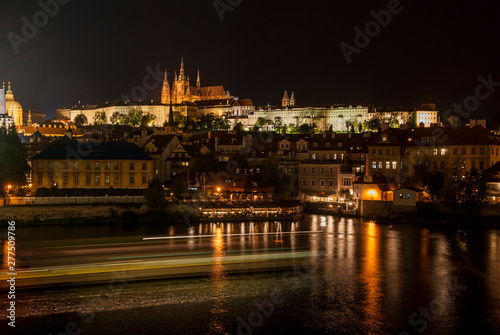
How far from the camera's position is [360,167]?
38812mm

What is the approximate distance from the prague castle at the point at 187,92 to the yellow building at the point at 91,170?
354 ft

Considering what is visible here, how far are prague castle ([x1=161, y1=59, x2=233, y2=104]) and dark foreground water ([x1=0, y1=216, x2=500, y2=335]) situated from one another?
123 metres

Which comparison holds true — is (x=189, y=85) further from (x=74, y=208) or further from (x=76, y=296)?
(x=76, y=296)

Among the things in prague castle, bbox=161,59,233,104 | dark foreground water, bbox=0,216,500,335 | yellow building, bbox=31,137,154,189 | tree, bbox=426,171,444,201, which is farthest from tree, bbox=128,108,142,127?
dark foreground water, bbox=0,216,500,335

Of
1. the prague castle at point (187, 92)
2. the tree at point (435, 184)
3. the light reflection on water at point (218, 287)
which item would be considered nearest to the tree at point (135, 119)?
the prague castle at point (187, 92)

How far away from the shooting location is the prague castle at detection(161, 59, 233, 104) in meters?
142

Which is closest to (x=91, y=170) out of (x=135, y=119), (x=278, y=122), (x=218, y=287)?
(x=218, y=287)

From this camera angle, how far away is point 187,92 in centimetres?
14188

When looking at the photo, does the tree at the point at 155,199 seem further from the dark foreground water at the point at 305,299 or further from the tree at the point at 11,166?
the dark foreground water at the point at 305,299

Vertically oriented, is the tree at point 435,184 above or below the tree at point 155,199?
above

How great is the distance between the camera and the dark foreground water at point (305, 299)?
43.0ft

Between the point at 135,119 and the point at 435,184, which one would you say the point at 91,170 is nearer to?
the point at 435,184

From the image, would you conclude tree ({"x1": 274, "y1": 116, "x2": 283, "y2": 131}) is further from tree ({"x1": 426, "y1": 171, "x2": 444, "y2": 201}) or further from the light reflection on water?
the light reflection on water

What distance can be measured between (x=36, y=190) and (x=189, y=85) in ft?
394
